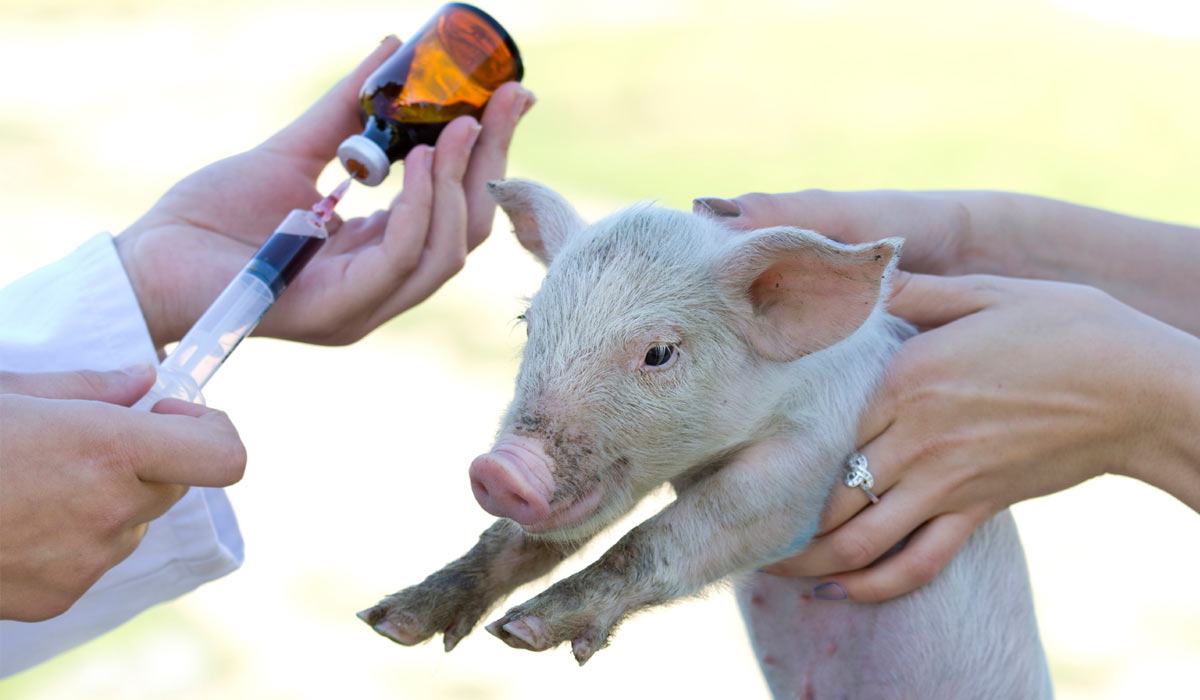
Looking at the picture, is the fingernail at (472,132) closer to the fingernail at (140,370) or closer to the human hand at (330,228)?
the human hand at (330,228)

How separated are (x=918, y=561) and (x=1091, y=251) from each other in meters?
0.81

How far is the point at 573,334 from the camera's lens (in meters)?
1.78

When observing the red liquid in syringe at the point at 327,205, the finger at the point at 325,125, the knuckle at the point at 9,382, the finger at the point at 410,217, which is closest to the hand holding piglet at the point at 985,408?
the finger at the point at 410,217

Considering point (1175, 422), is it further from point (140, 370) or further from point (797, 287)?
point (140, 370)

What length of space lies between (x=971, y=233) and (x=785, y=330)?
2.10 ft

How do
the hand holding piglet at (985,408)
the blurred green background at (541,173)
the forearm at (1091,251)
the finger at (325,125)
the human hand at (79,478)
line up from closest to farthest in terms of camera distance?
the human hand at (79,478) < the hand holding piglet at (985,408) < the forearm at (1091,251) < the finger at (325,125) < the blurred green background at (541,173)

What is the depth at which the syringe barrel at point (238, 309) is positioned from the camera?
6.04 feet

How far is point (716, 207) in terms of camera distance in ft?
6.77

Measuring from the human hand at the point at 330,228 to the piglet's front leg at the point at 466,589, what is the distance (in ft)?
1.95

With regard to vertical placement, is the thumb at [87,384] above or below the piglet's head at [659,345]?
below

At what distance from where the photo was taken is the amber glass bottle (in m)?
2.09

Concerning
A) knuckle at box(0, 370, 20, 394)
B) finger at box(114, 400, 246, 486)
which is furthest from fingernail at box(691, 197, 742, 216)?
knuckle at box(0, 370, 20, 394)

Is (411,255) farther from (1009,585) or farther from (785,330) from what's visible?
(1009,585)

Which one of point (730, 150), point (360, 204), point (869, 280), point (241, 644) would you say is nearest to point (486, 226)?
point (869, 280)
